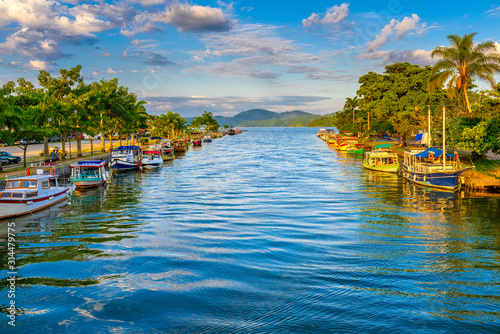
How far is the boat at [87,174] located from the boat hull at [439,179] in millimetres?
38128

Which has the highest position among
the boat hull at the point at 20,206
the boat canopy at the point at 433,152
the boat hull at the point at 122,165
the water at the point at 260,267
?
the boat canopy at the point at 433,152

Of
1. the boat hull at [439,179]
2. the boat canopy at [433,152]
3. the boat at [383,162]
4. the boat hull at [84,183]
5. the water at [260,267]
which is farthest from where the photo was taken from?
the boat at [383,162]

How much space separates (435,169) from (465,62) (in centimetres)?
2239

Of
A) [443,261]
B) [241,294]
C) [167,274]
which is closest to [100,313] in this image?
[167,274]

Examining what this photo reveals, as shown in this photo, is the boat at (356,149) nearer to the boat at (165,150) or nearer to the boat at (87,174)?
the boat at (165,150)

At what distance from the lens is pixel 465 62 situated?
174 feet

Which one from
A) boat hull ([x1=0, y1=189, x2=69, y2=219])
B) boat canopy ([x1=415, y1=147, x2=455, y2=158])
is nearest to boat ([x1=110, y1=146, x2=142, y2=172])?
boat hull ([x1=0, y1=189, x2=69, y2=219])

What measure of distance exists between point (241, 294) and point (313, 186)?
29.8 m

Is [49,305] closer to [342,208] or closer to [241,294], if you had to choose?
[241,294]

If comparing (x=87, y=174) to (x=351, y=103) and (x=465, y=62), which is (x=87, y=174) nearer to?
(x=465, y=62)

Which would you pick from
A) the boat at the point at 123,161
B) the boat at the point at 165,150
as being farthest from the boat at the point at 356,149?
the boat at the point at 123,161

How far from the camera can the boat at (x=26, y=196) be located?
28.6 meters

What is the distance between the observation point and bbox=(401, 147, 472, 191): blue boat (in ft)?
128

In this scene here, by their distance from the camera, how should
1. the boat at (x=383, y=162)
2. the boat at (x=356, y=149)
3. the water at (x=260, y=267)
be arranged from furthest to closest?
the boat at (x=356, y=149) < the boat at (x=383, y=162) < the water at (x=260, y=267)
